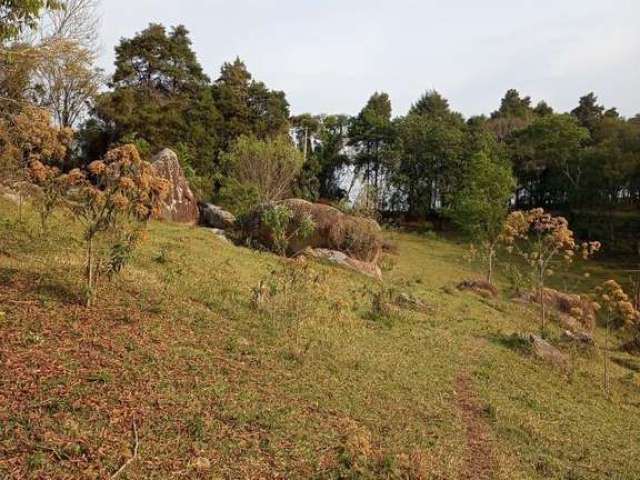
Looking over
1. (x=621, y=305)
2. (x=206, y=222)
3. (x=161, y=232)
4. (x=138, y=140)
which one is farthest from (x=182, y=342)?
(x=138, y=140)

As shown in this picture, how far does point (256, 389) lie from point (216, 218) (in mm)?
24053

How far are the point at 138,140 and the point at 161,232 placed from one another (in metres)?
18.2

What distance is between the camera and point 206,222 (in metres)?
31.9

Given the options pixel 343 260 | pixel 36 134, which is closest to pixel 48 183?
pixel 36 134

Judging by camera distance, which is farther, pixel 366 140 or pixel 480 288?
pixel 366 140

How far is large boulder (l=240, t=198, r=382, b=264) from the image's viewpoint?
2677 cm

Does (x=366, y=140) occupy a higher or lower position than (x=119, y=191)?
higher

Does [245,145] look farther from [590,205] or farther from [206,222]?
[590,205]

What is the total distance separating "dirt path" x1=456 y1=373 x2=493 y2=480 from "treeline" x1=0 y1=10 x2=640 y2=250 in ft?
82.8

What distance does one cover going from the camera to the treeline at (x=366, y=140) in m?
40.8

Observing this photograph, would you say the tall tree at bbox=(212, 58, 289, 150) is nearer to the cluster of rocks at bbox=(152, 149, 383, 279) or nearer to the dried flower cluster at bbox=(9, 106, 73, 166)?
the cluster of rocks at bbox=(152, 149, 383, 279)

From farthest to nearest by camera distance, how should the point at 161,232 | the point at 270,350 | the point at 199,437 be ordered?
the point at 161,232, the point at 270,350, the point at 199,437

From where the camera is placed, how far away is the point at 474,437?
868 centimetres

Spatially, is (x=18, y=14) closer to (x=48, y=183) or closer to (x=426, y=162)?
(x=48, y=183)
